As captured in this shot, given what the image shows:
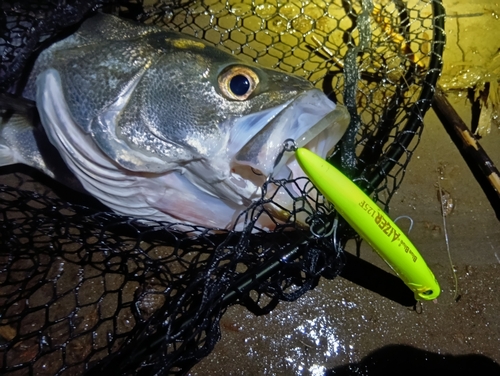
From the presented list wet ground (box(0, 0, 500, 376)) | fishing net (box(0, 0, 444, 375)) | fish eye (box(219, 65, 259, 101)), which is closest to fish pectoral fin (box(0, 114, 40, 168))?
fishing net (box(0, 0, 444, 375))

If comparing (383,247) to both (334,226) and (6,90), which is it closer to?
(334,226)

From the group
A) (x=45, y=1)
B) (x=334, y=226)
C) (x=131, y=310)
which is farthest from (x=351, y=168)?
(x=45, y=1)

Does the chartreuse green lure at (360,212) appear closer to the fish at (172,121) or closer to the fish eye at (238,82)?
the fish at (172,121)

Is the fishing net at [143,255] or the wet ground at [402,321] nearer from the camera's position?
the fishing net at [143,255]

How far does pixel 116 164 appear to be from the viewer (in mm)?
1662

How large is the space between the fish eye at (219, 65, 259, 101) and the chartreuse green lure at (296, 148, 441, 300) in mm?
341

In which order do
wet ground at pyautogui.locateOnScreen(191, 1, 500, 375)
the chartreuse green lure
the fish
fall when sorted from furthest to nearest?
wet ground at pyautogui.locateOnScreen(191, 1, 500, 375) < the fish < the chartreuse green lure

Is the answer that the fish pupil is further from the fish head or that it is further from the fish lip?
the fish lip

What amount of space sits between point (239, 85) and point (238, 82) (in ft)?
0.05

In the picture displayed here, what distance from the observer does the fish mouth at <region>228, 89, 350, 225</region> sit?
1496mm

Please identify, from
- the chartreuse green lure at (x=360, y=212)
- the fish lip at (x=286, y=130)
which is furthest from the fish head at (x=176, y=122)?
the chartreuse green lure at (x=360, y=212)

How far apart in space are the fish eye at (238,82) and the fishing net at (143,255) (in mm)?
371

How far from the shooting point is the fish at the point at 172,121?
155 centimetres

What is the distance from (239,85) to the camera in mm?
1620
